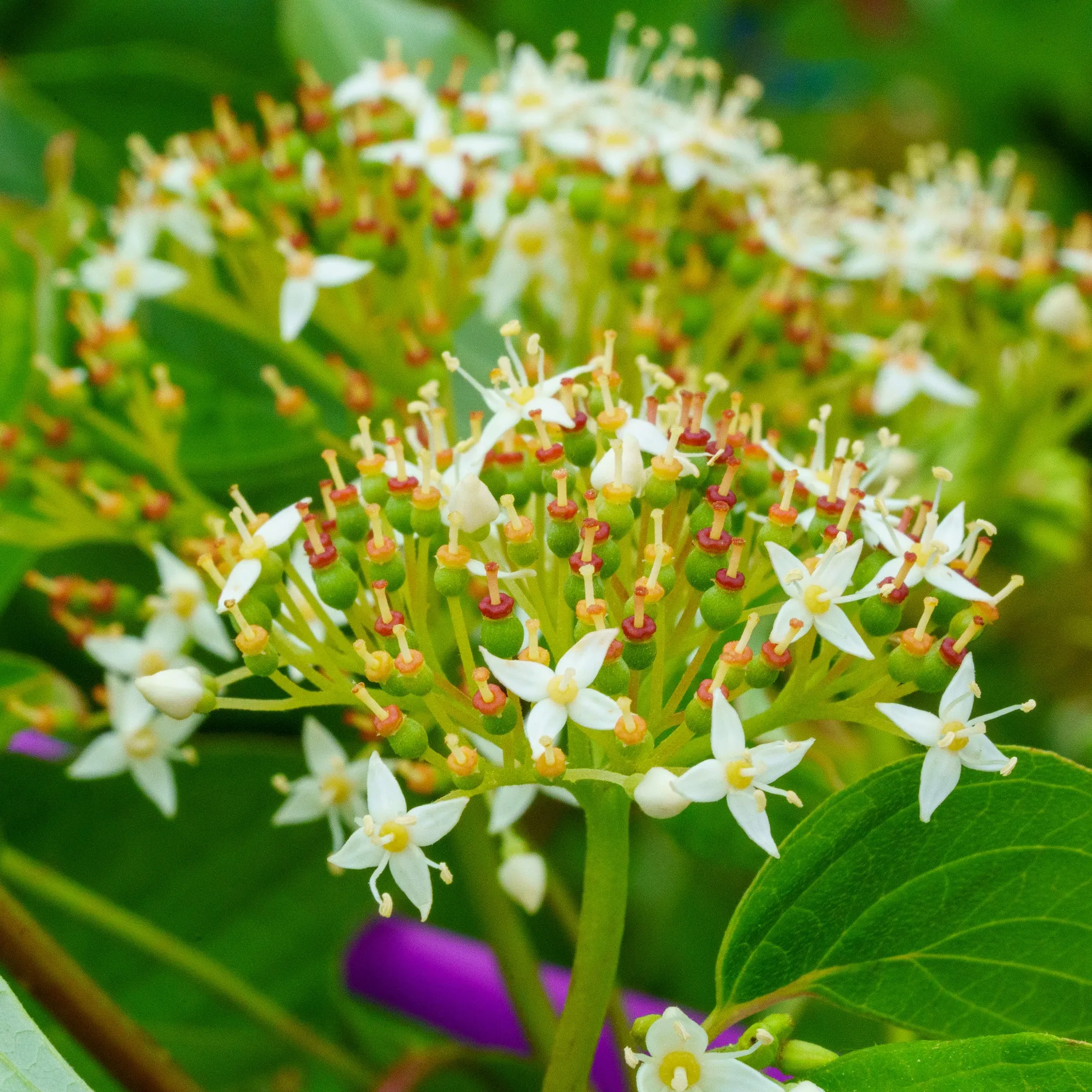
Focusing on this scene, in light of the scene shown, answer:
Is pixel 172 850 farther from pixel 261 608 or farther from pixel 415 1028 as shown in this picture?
pixel 261 608

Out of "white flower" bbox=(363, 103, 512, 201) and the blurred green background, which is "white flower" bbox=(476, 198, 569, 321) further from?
the blurred green background

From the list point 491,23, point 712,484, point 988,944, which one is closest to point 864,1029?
point 988,944

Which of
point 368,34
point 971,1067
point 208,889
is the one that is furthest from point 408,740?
point 368,34

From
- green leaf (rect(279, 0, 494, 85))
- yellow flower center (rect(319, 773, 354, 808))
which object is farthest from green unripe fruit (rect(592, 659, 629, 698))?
green leaf (rect(279, 0, 494, 85))

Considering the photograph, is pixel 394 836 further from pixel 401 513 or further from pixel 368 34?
pixel 368 34

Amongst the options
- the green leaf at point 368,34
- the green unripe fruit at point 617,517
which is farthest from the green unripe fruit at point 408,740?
the green leaf at point 368,34

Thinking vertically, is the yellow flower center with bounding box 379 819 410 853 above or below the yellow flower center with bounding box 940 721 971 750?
below
